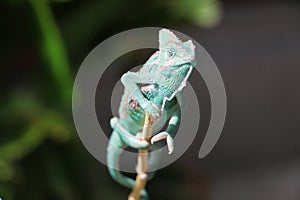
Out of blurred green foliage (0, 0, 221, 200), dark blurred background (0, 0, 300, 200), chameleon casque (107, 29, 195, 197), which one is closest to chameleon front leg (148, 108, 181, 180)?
chameleon casque (107, 29, 195, 197)

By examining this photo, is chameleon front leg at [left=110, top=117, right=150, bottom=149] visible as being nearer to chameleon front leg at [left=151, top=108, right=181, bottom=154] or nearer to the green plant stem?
chameleon front leg at [left=151, top=108, right=181, bottom=154]

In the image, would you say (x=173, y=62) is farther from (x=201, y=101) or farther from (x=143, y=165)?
(x=201, y=101)

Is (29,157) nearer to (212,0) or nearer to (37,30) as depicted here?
(37,30)

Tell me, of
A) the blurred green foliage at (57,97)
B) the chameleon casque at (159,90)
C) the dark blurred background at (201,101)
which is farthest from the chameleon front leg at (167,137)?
the blurred green foliage at (57,97)

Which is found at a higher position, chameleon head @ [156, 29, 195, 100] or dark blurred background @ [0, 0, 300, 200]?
dark blurred background @ [0, 0, 300, 200]

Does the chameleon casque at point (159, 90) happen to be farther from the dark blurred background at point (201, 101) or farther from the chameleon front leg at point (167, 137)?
the dark blurred background at point (201, 101)

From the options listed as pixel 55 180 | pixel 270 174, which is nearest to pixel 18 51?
pixel 55 180
